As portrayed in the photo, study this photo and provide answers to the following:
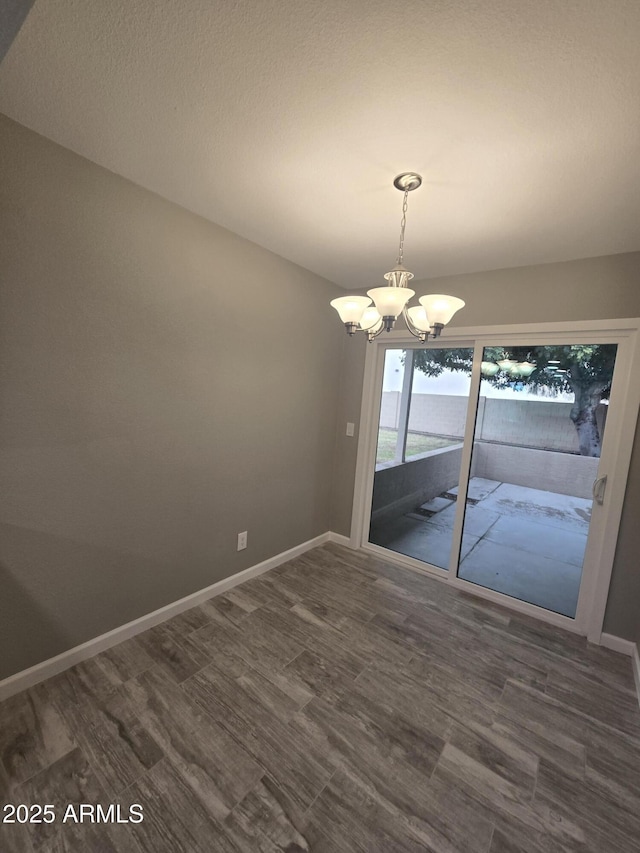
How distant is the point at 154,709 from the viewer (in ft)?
5.26

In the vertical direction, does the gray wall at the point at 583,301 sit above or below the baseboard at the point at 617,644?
above

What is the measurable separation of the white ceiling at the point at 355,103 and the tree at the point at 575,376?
28.7 inches

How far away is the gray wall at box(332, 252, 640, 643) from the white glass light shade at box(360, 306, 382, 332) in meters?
1.37

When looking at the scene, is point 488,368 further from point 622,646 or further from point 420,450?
point 622,646

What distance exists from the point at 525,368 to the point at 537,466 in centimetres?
76

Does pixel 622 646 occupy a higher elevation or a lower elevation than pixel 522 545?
lower

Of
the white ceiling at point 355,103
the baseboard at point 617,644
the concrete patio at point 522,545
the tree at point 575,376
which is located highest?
the white ceiling at point 355,103

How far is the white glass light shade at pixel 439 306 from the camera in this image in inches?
57.0

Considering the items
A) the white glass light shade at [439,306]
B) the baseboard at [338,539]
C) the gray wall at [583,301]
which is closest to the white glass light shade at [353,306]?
the white glass light shade at [439,306]

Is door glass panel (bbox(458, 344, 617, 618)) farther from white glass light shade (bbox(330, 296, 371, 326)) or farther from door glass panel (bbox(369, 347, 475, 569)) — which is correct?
white glass light shade (bbox(330, 296, 371, 326))

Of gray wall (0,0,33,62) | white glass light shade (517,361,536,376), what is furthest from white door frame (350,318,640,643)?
gray wall (0,0,33,62)

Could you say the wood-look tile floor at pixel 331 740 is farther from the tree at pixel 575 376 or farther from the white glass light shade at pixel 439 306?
the white glass light shade at pixel 439 306

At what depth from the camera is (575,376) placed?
8.00ft

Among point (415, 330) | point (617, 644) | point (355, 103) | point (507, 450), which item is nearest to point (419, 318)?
point (415, 330)
